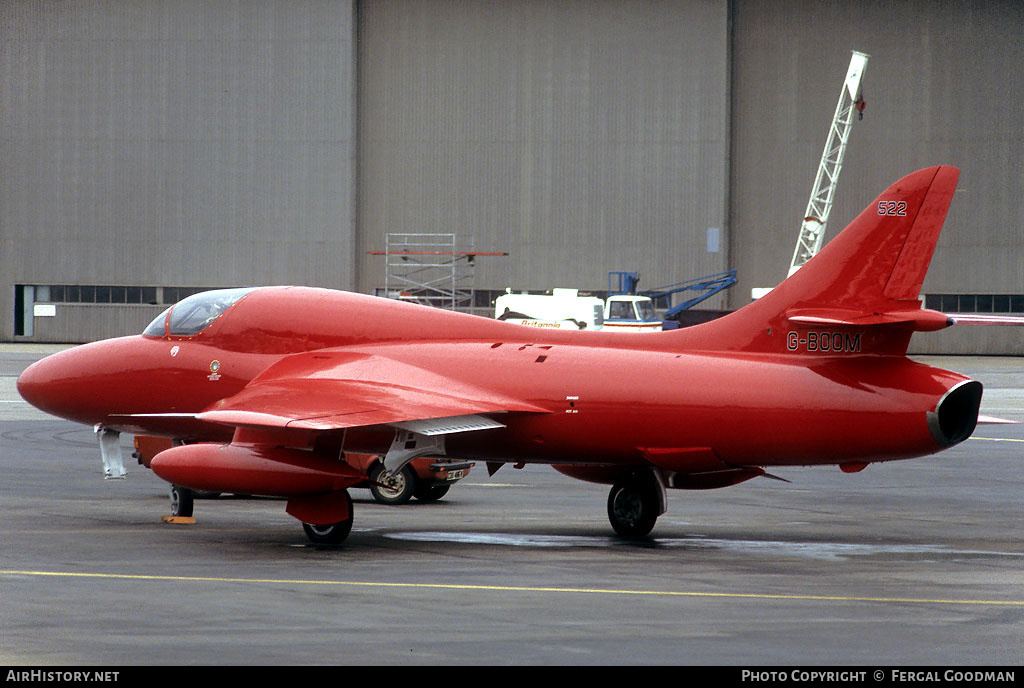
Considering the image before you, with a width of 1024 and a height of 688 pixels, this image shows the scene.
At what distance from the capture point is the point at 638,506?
1628 cm

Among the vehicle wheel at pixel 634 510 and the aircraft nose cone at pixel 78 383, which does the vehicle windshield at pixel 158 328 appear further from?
the vehicle wheel at pixel 634 510

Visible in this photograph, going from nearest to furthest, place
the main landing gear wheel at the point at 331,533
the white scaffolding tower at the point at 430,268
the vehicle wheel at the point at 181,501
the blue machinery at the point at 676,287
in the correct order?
the main landing gear wheel at the point at 331,533, the vehicle wheel at the point at 181,501, the blue machinery at the point at 676,287, the white scaffolding tower at the point at 430,268

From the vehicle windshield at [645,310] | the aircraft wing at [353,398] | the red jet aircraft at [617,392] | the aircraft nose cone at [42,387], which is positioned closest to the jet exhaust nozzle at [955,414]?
the red jet aircraft at [617,392]

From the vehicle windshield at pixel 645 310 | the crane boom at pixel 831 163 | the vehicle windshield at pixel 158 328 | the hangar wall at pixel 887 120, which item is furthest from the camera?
the hangar wall at pixel 887 120

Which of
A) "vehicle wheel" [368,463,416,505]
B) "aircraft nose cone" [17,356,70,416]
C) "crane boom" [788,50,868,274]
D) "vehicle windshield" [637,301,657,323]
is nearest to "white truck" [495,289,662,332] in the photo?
"vehicle windshield" [637,301,657,323]

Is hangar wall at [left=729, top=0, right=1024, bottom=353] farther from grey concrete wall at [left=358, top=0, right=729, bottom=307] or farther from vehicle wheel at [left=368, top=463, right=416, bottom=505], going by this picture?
vehicle wheel at [left=368, top=463, right=416, bottom=505]

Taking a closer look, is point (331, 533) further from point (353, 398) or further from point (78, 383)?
point (78, 383)

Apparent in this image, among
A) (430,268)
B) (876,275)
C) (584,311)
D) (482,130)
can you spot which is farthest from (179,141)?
(876,275)

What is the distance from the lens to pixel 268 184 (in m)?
65.8

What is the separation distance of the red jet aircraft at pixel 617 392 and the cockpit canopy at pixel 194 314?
2.09ft

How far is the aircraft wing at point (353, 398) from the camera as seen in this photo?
47.4ft

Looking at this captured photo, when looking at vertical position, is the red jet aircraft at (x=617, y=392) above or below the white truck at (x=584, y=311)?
above

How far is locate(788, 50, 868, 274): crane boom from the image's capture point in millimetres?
62875

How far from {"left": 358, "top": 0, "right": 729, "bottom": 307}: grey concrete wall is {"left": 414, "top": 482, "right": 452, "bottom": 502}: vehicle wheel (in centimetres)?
4716
